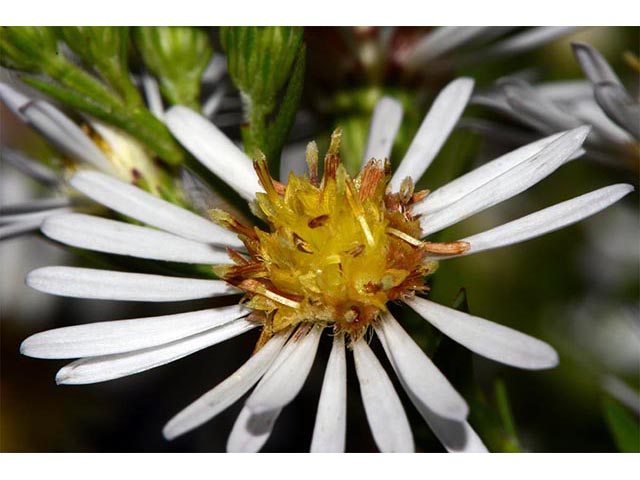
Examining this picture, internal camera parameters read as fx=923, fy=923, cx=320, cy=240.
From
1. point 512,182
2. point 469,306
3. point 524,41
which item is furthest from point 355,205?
point 469,306

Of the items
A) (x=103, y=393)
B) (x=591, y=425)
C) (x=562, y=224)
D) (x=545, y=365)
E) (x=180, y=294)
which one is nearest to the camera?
(x=545, y=365)

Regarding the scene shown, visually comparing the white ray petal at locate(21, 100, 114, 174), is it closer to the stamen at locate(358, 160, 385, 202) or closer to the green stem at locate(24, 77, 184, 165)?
the green stem at locate(24, 77, 184, 165)

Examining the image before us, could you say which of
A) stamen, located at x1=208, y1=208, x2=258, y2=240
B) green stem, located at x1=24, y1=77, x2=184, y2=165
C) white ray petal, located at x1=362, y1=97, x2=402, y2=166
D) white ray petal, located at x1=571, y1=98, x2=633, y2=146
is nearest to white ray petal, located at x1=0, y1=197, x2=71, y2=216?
green stem, located at x1=24, y1=77, x2=184, y2=165

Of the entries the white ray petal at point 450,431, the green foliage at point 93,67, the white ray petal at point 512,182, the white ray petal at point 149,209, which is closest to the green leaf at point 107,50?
the green foliage at point 93,67

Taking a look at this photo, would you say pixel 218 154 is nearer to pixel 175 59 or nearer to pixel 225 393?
pixel 175 59

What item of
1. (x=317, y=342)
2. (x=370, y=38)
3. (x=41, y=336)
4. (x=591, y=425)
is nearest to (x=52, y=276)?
(x=41, y=336)

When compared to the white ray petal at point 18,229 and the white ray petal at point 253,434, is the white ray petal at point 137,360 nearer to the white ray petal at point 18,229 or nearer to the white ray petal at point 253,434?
the white ray petal at point 253,434

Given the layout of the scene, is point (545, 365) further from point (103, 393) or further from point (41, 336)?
point (103, 393)
